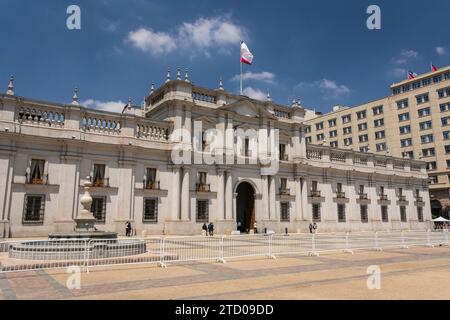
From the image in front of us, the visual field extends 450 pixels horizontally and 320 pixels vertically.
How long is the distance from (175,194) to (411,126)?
5125 cm

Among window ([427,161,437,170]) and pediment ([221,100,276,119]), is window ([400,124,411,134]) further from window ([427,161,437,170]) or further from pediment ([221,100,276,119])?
pediment ([221,100,276,119])

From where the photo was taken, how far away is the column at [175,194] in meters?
29.2

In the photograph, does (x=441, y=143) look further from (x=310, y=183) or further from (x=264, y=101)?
(x=264, y=101)

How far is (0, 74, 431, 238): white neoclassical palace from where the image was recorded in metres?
24.6

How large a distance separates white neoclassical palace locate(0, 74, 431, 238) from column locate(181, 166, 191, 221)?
0.29 feet

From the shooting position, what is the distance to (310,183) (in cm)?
3900

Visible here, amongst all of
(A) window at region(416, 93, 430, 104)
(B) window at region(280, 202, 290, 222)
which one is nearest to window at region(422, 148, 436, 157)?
(A) window at region(416, 93, 430, 104)

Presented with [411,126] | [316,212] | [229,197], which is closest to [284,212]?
[316,212]

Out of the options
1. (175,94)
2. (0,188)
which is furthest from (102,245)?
(175,94)

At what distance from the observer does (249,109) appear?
35.5m

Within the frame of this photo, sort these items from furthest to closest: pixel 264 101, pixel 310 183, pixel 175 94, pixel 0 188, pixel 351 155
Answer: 1. pixel 351 155
2. pixel 310 183
3. pixel 264 101
4. pixel 175 94
5. pixel 0 188

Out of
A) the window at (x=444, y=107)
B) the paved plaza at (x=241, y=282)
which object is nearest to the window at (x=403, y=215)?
the window at (x=444, y=107)

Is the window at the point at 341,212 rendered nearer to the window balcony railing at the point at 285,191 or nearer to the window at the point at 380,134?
the window balcony railing at the point at 285,191
